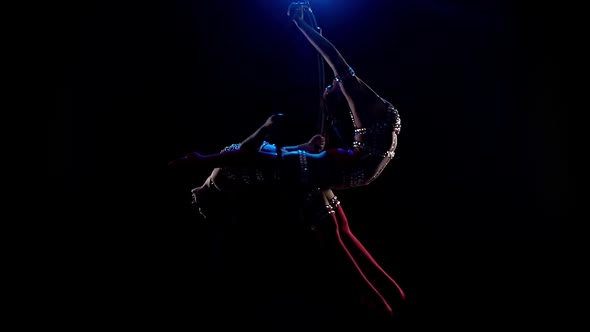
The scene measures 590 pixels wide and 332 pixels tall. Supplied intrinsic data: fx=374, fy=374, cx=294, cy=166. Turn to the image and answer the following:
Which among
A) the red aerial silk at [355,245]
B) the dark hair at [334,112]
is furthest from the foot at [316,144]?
the red aerial silk at [355,245]

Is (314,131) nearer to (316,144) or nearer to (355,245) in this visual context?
(316,144)

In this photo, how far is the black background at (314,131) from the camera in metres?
1.70

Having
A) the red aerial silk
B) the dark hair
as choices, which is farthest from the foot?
the red aerial silk

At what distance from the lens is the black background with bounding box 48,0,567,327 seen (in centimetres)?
170

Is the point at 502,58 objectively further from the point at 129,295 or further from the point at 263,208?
the point at 129,295

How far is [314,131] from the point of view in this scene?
1952 mm

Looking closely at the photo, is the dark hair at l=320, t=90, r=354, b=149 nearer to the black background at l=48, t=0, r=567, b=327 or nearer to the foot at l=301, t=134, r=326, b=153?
the foot at l=301, t=134, r=326, b=153

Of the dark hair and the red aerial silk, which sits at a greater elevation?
the dark hair

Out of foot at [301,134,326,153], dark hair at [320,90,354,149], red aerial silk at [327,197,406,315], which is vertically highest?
dark hair at [320,90,354,149]

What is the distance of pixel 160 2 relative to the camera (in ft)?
5.69

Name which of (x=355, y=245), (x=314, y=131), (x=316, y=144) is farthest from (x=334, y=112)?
(x=314, y=131)

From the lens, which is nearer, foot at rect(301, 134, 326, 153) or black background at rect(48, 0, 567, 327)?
foot at rect(301, 134, 326, 153)

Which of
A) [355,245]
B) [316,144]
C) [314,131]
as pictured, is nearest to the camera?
[355,245]

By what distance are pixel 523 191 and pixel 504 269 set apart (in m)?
0.51
